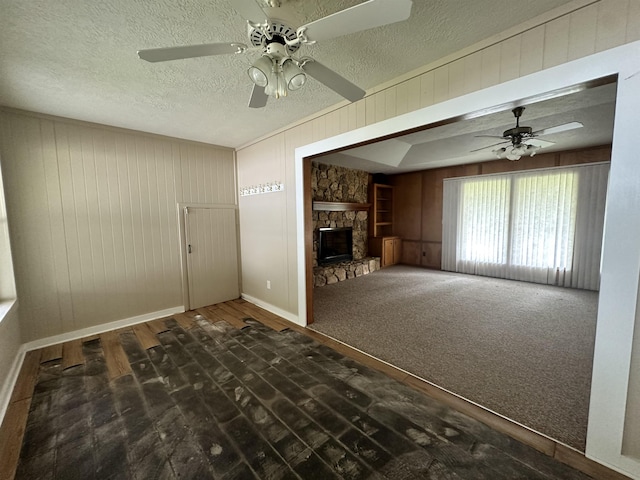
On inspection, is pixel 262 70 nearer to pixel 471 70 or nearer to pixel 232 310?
pixel 471 70

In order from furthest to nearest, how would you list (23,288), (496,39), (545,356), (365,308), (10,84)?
(365,308) → (23,288) → (545,356) → (10,84) → (496,39)

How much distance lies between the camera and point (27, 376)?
7.77 feet

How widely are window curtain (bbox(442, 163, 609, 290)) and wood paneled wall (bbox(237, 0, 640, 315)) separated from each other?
4.49m

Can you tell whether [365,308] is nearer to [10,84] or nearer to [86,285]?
[86,285]

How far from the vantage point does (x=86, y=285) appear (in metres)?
3.20

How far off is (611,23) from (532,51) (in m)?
0.33

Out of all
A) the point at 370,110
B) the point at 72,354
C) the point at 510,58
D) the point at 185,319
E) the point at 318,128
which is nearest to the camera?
the point at 510,58

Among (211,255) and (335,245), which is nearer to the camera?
(211,255)

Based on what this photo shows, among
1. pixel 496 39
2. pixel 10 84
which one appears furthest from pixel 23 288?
pixel 496 39

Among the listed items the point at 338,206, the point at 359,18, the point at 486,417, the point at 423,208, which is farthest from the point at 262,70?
the point at 423,208

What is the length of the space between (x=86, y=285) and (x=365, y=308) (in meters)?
3.74

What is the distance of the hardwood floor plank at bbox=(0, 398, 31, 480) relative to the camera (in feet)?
4.92

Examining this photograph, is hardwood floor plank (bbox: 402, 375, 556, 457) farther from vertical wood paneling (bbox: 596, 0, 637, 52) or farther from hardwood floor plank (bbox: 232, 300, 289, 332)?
vertical wood paneling (bbox: 596, 0, 637, 52)

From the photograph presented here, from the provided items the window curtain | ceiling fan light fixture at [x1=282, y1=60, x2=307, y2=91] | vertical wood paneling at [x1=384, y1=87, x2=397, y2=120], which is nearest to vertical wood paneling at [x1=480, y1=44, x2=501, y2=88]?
vertical wood paneling at [x1=384, y1=87, x2=397, y2=120]
